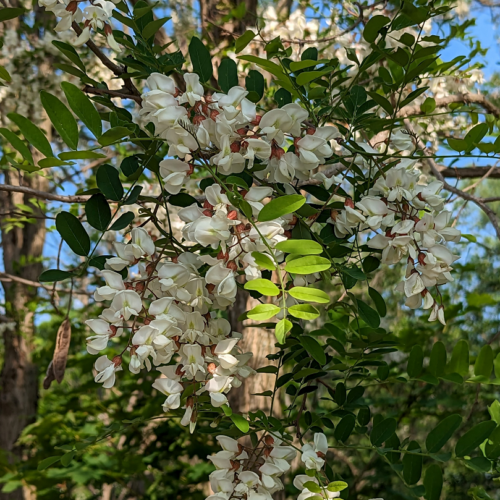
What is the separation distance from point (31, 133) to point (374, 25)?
0.39 metres

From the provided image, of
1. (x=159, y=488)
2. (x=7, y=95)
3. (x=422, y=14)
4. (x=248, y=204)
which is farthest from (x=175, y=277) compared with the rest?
(x=7, y=95)

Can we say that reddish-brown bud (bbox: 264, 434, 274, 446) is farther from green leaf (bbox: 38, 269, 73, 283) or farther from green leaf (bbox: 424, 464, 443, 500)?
green leaf (bbox: 38, 269, 73, 283)

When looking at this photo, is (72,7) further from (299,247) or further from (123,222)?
(299,247)

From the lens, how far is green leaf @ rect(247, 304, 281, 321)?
19.2 inches

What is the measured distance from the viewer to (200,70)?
67cm

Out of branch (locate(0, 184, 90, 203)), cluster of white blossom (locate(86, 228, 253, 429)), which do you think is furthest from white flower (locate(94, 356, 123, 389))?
branch (locate(0, 184, 90, 203))

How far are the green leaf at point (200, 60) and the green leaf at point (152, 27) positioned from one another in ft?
0.16

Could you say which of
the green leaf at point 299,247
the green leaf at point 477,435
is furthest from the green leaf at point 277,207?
the green leaf at point 477,435

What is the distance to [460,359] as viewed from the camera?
0.75 metres

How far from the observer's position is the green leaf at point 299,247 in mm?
502

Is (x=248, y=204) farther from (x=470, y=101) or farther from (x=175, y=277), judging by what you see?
(x=470, y=101)

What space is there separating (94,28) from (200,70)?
0.13 meters

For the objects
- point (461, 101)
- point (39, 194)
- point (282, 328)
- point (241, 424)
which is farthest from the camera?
point (461, 101)

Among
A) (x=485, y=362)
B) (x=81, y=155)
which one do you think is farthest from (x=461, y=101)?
(x=81, y=155)
